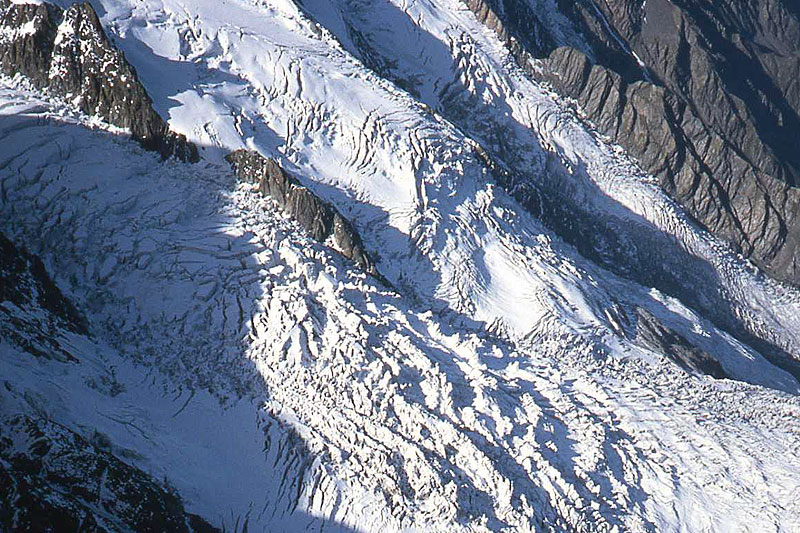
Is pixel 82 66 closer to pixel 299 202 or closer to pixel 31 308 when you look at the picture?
pixel 299 202

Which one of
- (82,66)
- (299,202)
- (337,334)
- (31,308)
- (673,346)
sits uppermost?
(673,346)

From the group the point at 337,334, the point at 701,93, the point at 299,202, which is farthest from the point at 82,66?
the point at 701,93

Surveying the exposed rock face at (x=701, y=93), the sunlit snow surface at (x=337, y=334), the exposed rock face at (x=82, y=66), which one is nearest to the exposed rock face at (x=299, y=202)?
the sunlit snow surface at (x=337, y=334)

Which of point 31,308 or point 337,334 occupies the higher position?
point 337,334

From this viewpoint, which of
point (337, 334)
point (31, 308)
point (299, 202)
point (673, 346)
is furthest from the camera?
point (673, 346)

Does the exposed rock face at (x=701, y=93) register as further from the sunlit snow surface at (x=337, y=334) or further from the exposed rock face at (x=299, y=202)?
the exposed rock face at (x=299, y=202)

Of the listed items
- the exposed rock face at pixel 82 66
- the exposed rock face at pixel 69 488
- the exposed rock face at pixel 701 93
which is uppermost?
the exposed rock face at pixel 701 93
